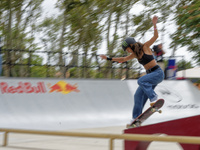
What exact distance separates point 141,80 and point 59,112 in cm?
423

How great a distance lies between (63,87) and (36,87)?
978mm

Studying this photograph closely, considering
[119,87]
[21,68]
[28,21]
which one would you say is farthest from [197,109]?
[28,21]

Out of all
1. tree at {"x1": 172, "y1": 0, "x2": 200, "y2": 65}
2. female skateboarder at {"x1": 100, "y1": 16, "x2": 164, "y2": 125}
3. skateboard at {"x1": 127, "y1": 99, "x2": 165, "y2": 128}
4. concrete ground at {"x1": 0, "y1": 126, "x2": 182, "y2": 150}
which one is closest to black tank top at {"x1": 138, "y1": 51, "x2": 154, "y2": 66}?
female skateboarder at {"x1": 100, "y1": 16, "x2": 164, "y2": 125}

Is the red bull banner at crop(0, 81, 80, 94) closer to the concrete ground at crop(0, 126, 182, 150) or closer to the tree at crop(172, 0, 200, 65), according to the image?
the concrete ground at crop(0, 126, 182, 150)

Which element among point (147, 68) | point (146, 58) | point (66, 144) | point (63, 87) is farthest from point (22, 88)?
point (146, 58)

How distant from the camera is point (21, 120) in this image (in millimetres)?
8984

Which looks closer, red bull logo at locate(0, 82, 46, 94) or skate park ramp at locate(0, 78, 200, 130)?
skate park ramp at locate(0, 78, 200, 130)

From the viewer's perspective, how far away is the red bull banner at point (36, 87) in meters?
9.41

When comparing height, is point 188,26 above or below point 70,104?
below

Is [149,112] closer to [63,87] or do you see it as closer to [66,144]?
[66,144]

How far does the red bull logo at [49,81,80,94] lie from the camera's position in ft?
33.5

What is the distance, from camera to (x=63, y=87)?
410 inches

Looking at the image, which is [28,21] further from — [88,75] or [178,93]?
[178,93]

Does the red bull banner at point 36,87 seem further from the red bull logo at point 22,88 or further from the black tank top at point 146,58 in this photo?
the black tank top at point 146,58
